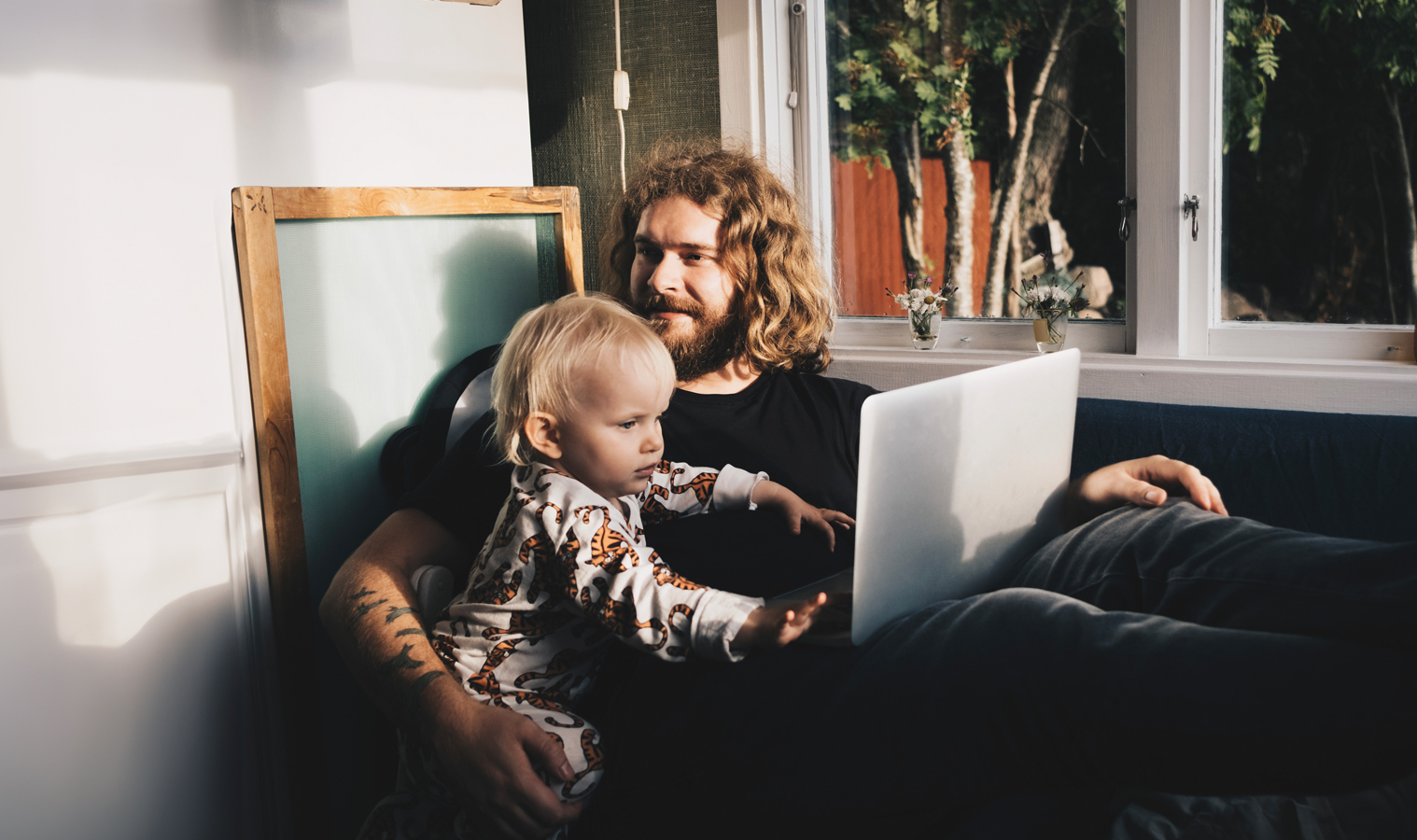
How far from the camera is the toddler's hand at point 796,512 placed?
4.47 feet

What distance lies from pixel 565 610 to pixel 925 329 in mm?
1283

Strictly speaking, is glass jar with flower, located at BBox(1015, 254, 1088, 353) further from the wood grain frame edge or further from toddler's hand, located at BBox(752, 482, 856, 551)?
the wood grain frame edge

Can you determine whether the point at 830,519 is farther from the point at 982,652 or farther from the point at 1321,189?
the point at 1321,189

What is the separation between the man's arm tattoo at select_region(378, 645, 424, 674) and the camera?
3.89ft

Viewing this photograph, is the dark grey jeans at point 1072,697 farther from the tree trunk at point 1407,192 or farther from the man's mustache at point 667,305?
the tree trunk at point 1407,192

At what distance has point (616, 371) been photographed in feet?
3.94

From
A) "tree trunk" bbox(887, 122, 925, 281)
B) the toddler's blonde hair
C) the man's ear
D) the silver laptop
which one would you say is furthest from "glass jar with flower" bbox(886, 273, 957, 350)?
the man's ear

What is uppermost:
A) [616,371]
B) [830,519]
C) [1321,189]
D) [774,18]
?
[774,18]

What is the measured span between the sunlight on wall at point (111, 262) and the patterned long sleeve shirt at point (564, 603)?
2.03 ft

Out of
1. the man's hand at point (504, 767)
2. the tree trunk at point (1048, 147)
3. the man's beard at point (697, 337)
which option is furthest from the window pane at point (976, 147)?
the man's hand at point (504, 767)

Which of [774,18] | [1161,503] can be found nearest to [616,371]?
[1161,503]

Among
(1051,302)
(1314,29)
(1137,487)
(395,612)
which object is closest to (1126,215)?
(1051,302)

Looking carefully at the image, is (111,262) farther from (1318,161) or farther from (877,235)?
(1318,161)

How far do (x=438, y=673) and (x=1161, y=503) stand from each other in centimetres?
93
